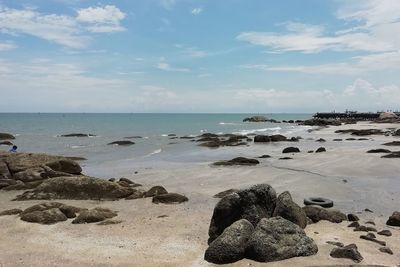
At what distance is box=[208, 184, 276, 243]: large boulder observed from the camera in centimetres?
1080

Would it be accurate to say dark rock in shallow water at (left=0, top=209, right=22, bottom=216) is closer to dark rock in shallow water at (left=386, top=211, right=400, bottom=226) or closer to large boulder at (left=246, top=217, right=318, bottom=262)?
large boulder at (left=246, top=217, right=318, bottom=262)

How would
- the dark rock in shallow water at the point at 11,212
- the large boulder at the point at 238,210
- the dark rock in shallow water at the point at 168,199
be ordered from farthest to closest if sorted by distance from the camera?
the dark rock in shallow water at the point at 168,199 < the dark rock in shallow water at the point at 11,212 < the large boulder at the point at 238,210

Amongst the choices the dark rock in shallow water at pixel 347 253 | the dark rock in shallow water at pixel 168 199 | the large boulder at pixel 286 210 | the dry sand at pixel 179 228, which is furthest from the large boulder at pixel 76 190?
the dark rock in shallow water at pixel 347 253

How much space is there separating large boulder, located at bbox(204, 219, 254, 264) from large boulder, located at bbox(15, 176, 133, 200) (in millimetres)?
8663

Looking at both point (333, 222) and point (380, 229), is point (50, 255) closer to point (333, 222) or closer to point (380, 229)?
point (333, 222)

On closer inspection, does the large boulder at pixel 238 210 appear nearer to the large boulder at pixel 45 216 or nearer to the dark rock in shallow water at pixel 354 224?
the dark rock in shallow water at pixel 354 224

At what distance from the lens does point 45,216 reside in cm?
1320

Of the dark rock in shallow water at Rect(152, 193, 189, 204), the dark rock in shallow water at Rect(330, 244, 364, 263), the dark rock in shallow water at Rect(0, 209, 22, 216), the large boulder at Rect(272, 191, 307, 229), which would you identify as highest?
the large boulder at Rect(272, 191, 307, 229)

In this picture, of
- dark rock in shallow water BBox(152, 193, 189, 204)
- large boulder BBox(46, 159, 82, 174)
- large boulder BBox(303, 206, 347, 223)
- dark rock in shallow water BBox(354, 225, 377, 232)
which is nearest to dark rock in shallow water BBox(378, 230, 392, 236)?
dark rock in shallow water BBox(354, 225, 377, 232)

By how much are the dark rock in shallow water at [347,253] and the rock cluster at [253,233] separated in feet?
1.39

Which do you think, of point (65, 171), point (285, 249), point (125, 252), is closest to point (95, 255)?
point (125, 252)

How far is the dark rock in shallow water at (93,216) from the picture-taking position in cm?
1301

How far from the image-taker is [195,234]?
11711mm

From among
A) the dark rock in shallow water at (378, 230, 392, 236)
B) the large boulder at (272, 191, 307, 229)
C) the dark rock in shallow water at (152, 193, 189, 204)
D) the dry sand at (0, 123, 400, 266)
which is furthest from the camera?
the dark rock in shallow water at (152, 193, 189, 204)
